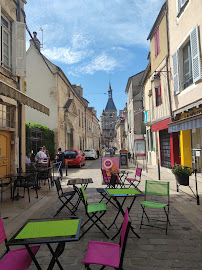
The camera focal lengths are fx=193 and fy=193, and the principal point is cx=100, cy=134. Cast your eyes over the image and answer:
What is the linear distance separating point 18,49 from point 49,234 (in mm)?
7994

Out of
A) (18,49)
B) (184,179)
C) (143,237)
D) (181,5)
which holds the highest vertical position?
(181,5)

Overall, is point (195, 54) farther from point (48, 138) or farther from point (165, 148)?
point (48, 138)

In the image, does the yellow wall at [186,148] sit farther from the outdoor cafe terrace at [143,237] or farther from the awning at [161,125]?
the outdoor cafe terrace at [143,237]

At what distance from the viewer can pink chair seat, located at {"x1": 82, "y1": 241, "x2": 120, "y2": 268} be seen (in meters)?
1.99

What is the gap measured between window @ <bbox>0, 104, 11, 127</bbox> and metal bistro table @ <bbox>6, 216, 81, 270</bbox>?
236 inches

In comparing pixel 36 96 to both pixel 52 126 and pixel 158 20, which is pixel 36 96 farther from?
pixel 158 20

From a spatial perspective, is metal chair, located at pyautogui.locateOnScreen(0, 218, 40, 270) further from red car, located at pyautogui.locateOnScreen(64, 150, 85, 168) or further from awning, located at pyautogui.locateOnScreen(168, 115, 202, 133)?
red car, located at pyautogui.locateOnScreen(64, 150, 85, 168)

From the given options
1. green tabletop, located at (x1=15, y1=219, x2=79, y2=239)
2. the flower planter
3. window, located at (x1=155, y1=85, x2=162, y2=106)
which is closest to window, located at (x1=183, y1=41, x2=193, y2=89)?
window, located at (x1=155, y1=85, x2=162, y2=106)

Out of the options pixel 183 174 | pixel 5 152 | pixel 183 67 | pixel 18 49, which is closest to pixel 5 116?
pixel 5 152

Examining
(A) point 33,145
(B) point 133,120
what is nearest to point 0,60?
(A) point 33,145

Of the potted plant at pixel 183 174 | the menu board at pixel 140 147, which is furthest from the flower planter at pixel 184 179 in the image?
the menu board at pixel 140 147

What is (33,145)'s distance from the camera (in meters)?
13.1

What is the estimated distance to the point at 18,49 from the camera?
26.1ft

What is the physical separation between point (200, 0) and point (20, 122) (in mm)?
8315
